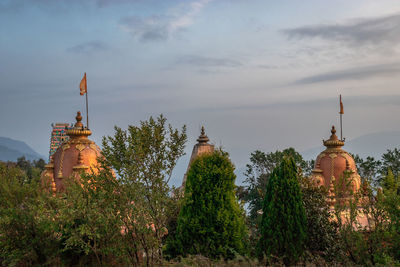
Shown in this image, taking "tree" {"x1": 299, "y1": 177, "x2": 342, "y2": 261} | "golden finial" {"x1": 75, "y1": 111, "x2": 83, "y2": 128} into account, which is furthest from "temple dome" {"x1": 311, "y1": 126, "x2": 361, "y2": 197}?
"golden finial" {"x1": 75, "y1": 111, "x2": 83, "y2": 128}

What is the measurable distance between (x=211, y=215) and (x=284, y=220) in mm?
Result: 2182

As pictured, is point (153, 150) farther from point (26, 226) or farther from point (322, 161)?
point (322, 161)

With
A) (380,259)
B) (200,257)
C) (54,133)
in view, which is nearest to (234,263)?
(200,257)

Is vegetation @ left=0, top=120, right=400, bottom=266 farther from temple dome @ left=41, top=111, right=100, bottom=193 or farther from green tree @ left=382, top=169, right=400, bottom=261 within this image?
temple dome @ left=41, top=111, right=100, bottom=193

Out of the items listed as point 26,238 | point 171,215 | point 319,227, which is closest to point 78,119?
point 26,238

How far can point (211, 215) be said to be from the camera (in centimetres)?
1255

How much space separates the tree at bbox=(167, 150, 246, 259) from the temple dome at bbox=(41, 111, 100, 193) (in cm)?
777

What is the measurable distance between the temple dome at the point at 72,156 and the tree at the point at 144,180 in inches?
312

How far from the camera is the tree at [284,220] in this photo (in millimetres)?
12398

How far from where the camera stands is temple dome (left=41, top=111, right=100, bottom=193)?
19344mm

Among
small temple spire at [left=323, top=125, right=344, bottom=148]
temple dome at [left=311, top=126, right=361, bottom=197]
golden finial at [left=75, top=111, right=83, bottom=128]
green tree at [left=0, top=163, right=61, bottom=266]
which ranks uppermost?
golden finial at [left=75, top=111, right=83, bottom=128]

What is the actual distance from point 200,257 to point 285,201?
3270mm

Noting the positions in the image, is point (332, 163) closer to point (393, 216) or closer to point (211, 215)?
point (393, 216)

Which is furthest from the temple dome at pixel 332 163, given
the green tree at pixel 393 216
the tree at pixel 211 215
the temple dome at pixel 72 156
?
the temple dome at pixel 72 156
